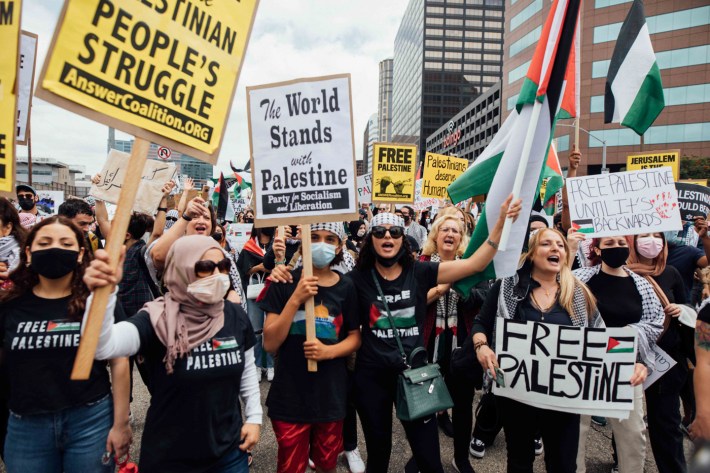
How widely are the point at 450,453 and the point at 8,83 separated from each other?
→ 420cm

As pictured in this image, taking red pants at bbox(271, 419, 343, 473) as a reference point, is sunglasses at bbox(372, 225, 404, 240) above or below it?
above

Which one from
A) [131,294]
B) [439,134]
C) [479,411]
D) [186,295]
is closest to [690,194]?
[479,411]

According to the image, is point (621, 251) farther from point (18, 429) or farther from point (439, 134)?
point (439, 134)

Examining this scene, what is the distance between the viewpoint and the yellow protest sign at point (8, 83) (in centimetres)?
228

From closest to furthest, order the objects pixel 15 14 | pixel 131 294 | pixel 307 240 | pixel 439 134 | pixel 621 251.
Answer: pixel 15 14
pixel 307 240
pixel 621 251
pixel 131 294
pixel 439 134

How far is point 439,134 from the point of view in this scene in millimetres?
106125

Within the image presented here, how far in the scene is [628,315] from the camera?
325 centimetres

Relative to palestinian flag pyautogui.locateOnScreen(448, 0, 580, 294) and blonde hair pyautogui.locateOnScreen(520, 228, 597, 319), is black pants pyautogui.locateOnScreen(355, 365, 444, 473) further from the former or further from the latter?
blonde hair pyautogui.locateOnScreen(520, 228, 597, 319)

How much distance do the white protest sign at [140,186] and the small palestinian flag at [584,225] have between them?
4348 millimetres

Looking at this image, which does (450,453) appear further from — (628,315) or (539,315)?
(628,315)

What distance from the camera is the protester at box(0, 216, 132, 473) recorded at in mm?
2139

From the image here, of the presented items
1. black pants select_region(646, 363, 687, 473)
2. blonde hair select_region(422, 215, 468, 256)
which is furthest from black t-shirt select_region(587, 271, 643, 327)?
blonde hair select_region(422, 215, 468, 256)

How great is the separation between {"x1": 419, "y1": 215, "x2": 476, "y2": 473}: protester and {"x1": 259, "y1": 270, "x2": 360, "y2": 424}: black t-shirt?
1.11 meters

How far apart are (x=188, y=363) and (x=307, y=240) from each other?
0.99 m
